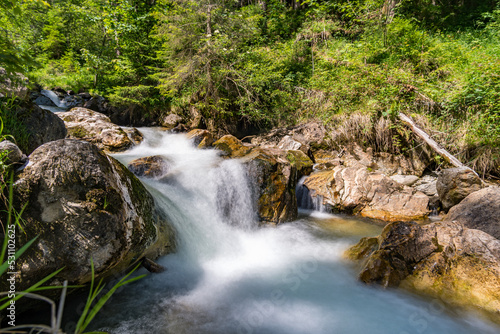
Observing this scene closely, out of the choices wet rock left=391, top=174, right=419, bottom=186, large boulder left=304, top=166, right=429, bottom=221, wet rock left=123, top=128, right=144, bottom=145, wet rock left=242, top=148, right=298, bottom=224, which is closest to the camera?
wet rock left=242, top=148, right=298, bottom=224

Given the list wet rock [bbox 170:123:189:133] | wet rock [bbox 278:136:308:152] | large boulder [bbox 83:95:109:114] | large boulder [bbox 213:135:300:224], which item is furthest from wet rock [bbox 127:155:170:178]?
large boulder [bbox 83:95:109:114]

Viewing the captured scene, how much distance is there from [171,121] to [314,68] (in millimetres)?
6961

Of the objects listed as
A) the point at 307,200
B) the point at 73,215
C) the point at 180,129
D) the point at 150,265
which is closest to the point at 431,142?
the point at 307,200

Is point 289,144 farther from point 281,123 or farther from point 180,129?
point 180,129

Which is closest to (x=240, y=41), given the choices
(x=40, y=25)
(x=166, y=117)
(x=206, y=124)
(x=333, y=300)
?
(x=206, y=124)

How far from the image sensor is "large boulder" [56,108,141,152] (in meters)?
7.59

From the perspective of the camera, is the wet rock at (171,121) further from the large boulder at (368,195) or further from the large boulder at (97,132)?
the large boulder at (368,195)

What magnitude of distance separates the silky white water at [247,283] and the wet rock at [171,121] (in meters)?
6.06

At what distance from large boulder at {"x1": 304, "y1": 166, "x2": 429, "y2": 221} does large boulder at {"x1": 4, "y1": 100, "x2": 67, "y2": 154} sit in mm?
5848

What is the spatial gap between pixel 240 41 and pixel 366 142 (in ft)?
21.4

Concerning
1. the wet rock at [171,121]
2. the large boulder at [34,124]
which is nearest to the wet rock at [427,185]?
the large boulder at [34,124]

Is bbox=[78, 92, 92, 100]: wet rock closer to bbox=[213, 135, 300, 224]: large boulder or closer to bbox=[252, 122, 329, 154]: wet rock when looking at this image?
bbox=[252, 122, 329, 154]: wet rock

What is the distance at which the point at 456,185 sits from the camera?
534 cm

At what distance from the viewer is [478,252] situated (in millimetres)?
3217
